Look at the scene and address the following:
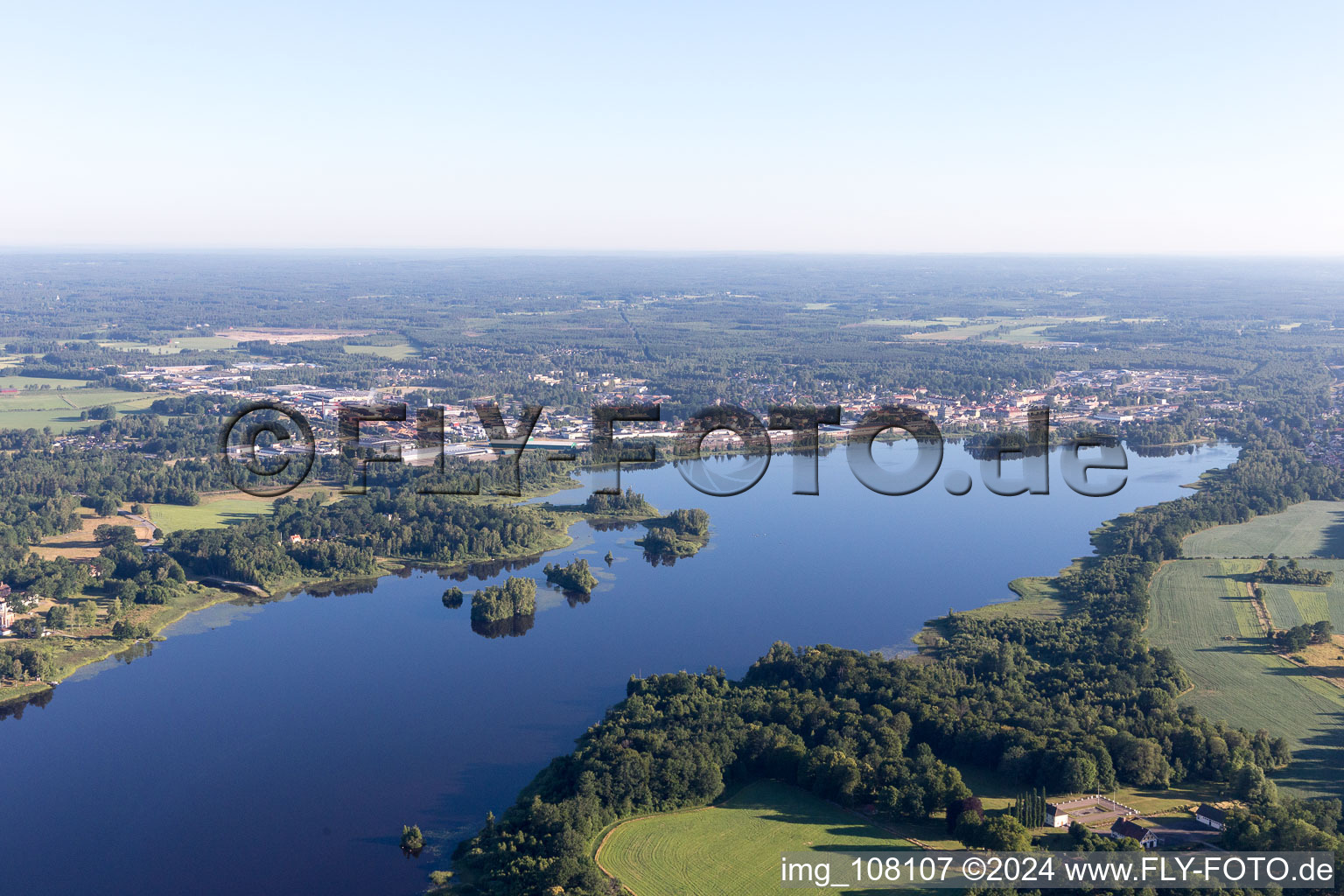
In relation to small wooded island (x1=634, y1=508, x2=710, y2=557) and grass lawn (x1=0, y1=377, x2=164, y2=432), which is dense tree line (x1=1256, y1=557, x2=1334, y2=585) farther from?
grass lawn (x1=0, y1=377, x2=164, y2=432)

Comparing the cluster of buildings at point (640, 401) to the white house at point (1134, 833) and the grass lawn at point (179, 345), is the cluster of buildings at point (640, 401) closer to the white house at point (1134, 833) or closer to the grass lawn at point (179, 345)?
the grass lawn at point (179, 345)

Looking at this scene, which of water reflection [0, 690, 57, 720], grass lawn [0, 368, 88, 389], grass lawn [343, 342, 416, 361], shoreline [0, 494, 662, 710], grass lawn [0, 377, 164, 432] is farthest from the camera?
grass lawn [343, 342, 416, 361]

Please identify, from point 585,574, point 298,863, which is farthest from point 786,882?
point 585,574

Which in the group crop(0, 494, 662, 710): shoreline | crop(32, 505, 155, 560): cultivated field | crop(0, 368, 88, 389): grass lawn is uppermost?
crop(0, 368, 88, 389): grass lawn

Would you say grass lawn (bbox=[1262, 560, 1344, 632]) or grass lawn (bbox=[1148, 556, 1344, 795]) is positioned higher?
grass lawn (bbox=[1262, 560, 1344, 632])

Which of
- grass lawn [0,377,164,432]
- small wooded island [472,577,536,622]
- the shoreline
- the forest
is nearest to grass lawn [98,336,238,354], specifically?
grass lawn [0,377,164,432]

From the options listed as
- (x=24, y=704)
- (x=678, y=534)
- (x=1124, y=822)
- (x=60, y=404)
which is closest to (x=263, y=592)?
(x=24, y=704)

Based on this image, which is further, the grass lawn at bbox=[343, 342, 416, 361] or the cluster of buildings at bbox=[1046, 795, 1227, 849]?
the grass lawn at bbox=[343, 342, 416, 361]

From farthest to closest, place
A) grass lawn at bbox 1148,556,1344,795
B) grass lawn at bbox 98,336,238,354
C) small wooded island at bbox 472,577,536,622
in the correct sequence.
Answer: grass lawn at bbox 98,336,238,354 → small wooded island at bbox 472,577,536,622 → grass lawn at bbox 1148,556,1344,795
